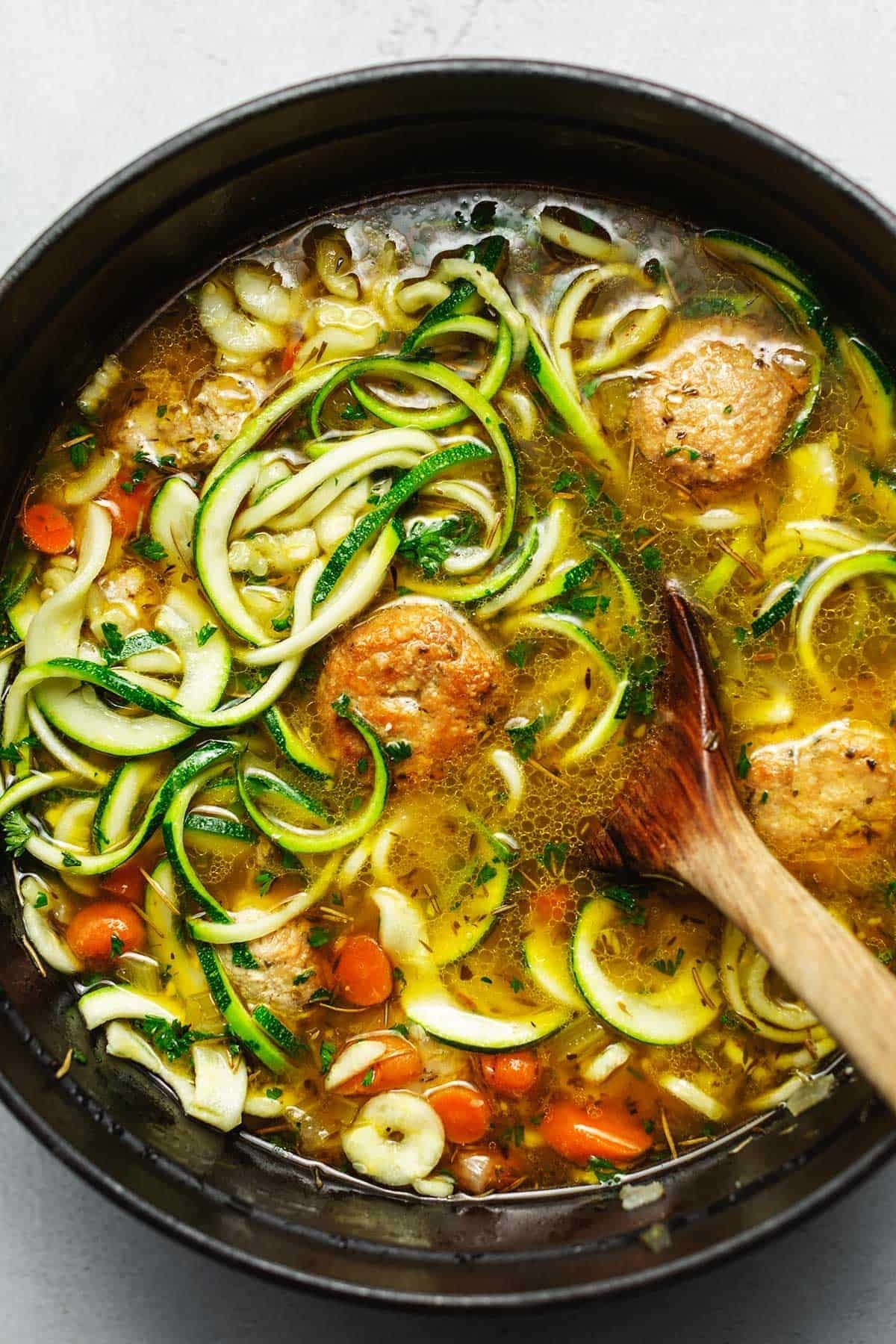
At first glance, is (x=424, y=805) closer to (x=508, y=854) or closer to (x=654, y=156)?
(x=508, y=854)

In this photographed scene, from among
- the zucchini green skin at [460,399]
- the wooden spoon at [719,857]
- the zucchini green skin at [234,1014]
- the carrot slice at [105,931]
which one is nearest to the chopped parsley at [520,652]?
the zucchini green skin at [460,399]

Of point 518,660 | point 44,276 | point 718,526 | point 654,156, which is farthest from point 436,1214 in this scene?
point 654,156

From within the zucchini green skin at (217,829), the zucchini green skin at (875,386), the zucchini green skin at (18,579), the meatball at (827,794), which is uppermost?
the zucchini green skin at (875,386)

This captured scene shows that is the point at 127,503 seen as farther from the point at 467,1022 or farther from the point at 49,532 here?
the point at 467,1022

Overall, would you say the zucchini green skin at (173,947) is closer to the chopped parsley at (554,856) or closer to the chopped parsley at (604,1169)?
the chopped parsley at (554,856)

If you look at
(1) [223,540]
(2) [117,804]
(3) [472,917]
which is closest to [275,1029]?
(3) [472,917]

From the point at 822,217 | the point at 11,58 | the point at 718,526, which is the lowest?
the point at 718,526

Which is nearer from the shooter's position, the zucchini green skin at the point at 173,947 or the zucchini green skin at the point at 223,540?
the zucchini green skin at the point at 223,540
